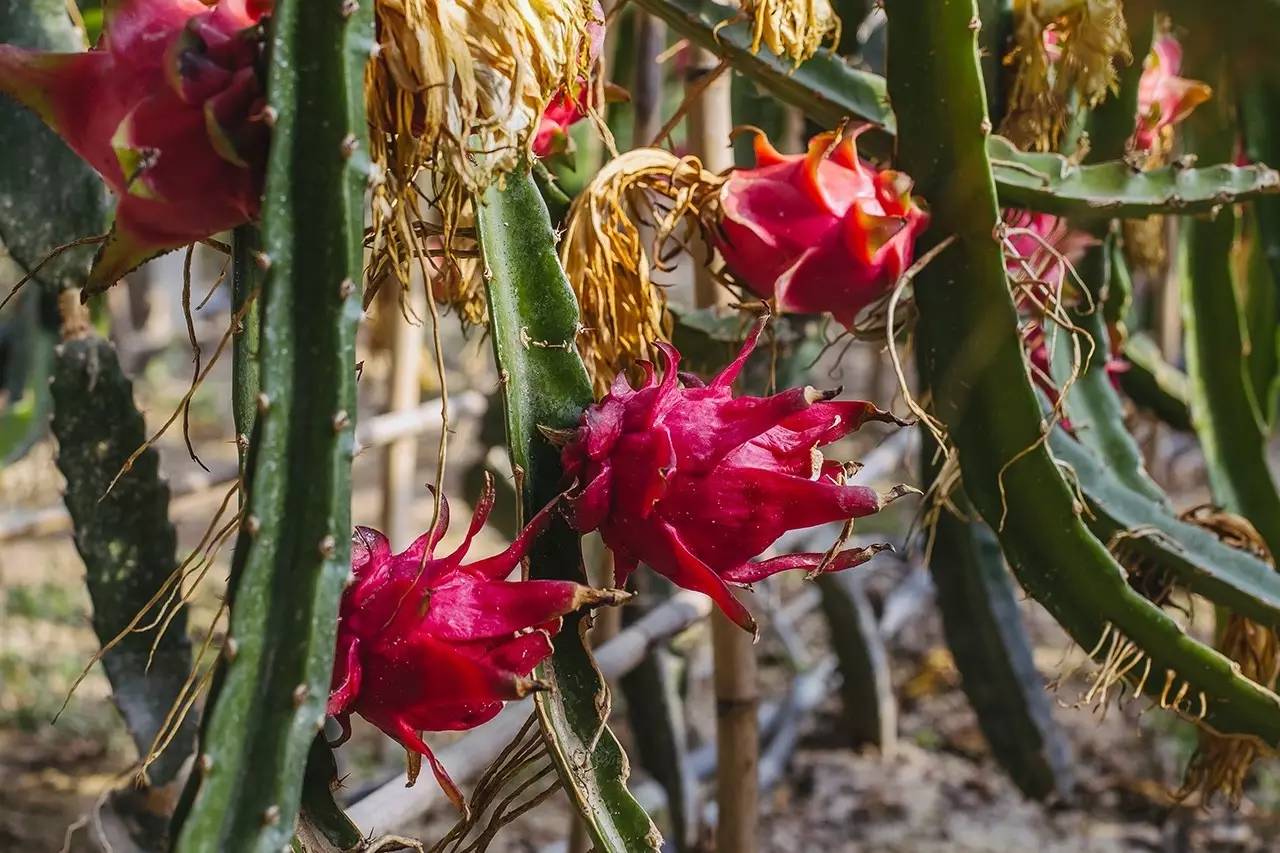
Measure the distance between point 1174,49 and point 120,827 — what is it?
117 centimetres

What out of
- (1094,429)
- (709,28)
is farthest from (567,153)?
(1094,429)

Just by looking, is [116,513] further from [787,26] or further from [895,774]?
[895,774]

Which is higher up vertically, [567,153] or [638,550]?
[567,153]

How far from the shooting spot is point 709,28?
0.73 m

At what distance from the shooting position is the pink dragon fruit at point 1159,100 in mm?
1021

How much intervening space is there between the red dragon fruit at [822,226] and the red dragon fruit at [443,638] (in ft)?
0.88

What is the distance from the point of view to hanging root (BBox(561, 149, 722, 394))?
64 centimetres

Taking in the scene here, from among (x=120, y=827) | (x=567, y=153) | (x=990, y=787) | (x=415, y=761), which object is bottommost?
(x=990, y=787)

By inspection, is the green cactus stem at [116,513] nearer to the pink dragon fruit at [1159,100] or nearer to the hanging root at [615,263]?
the hanging root at [615,263]

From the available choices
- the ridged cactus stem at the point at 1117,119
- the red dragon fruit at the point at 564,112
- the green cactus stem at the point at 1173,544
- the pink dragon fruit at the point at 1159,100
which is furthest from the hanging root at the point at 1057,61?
the red dragon fruit at the point at 564,112

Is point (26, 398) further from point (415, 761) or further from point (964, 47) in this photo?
point (964, 47)

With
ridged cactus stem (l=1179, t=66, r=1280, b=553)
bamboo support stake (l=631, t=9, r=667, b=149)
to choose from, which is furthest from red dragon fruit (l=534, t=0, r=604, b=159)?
ridged cactus stem (l=1179, t=66, r=1280, b=553)

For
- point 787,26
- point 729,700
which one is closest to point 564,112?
point 787,26

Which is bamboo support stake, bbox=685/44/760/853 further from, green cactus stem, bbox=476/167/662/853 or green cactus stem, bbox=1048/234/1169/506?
green cactus stem, bbox=476/167/662/853
